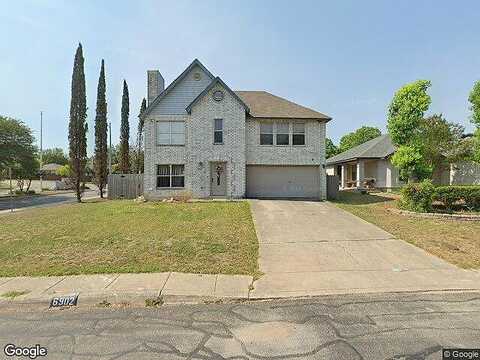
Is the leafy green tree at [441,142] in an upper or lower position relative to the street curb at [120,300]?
upper

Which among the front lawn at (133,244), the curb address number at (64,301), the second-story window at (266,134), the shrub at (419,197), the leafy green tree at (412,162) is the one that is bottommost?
the curb address number at (64,301)

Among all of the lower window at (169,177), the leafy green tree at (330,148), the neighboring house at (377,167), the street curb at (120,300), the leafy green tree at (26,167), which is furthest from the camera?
the leafy green tree at (330,148)

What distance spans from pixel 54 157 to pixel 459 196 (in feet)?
344

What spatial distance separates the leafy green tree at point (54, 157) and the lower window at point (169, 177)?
280 ft

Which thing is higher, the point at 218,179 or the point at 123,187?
the point at 218,179

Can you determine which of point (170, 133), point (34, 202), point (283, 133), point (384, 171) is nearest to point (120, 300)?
point (170, 133)

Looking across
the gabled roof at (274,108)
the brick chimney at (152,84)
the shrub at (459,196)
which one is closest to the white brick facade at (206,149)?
the gabled roof at (274,108)

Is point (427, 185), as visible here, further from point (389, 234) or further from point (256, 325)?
point (256, 325)

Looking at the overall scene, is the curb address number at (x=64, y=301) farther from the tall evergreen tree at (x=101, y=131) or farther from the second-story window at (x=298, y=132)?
the tall evergreen tree at (x=101, y=131)

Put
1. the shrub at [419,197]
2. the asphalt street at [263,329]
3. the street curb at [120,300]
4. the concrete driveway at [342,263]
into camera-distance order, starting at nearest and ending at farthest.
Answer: the asphalt street at [263,329], the street curb at [120,300], the concrete driveway at [342,263], the shrub at [419,197]

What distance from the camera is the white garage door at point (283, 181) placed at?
2050cm

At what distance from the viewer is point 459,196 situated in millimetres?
13711

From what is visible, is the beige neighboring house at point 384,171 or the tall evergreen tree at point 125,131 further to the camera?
the tall evergreen tree at point 125,131

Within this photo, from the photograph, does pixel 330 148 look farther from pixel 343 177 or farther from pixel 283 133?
pixel 283 133
